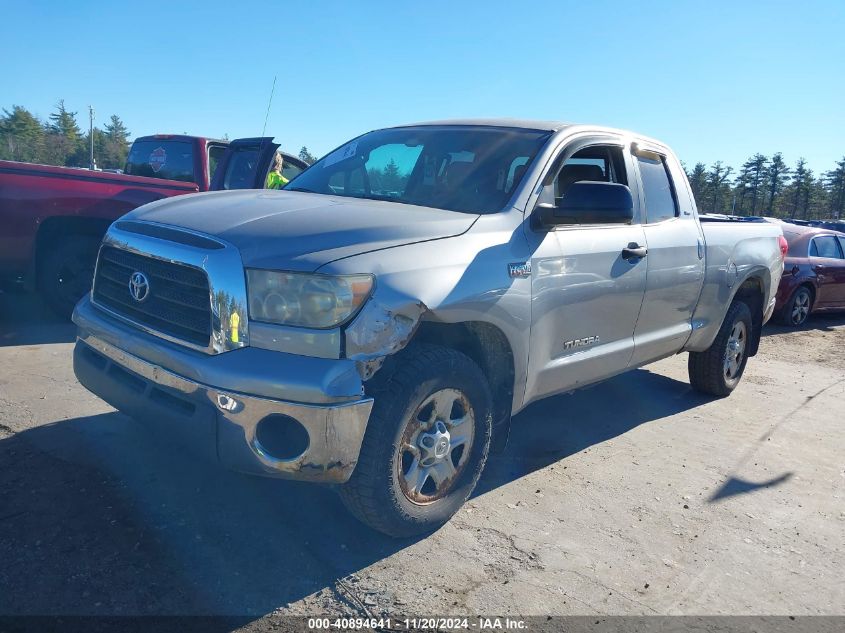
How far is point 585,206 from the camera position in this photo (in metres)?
3.37

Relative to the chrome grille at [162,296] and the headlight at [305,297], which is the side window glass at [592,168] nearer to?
the headlight at [305,297]

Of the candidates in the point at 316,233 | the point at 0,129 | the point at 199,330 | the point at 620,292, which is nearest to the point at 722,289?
the point at 620,292

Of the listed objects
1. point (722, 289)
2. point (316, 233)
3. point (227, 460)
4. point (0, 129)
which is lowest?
point (227, 460)

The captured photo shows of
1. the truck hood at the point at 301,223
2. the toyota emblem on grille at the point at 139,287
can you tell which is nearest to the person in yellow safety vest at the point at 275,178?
the truck hood at the point at 301,223

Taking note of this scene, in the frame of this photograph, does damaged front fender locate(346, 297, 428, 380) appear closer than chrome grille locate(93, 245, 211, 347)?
Yes

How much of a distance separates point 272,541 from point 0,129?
8764 centimetres

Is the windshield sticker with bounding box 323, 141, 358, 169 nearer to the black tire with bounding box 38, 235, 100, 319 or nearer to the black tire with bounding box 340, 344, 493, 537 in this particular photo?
the black tire with bounding box 340, 344, 493, 537

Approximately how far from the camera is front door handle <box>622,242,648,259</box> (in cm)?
399

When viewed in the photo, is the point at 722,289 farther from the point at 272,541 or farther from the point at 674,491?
the point at 272,541

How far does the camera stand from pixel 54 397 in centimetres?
448

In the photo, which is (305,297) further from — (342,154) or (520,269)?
(342,154)

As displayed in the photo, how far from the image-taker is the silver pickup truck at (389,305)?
2.57m

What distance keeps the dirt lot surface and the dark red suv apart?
622 centimetres

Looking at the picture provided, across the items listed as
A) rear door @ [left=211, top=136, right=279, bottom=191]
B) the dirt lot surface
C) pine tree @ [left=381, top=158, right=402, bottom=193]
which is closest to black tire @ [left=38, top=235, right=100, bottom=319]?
rear door @ [left=211, top=136, right=279, bottom=191]
